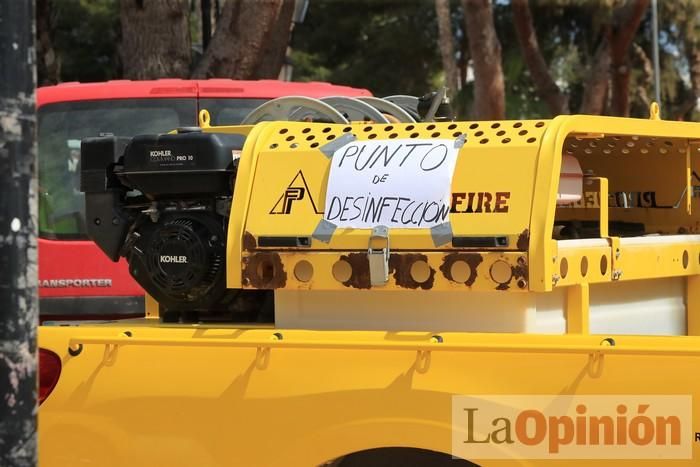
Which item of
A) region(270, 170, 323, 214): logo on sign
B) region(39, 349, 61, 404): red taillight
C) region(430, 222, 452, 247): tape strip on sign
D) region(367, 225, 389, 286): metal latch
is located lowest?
region(39, 349, 61, 404): red taillight

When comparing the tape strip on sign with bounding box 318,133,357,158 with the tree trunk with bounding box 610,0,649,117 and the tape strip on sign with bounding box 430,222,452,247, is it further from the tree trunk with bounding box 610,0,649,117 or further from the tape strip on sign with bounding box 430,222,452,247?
the tree trunk with bounding box 610,0,649,117

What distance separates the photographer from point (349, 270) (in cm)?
383

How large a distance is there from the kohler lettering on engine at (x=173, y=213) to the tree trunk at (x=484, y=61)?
12029 mm

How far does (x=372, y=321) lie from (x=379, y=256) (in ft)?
0.87

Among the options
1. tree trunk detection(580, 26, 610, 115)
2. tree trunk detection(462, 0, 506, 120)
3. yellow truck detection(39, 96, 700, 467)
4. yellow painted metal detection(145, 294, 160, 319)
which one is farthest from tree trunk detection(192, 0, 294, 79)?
tree trunk detection(580, 26, 610, 115)

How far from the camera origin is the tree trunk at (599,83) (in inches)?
829

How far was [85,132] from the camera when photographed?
8023 millimetres

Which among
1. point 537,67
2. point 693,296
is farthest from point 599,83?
point 693,296

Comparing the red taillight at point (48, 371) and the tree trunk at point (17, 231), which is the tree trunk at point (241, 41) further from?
the tree trunk at point (17, 231)

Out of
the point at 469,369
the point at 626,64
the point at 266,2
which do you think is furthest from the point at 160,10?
the point at 626,64

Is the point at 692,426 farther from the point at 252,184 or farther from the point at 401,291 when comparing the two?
the point at 252,184

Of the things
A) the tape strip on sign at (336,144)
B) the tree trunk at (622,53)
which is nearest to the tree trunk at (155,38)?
the tape strip on sign at (336,144)

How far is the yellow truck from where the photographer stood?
3.37m

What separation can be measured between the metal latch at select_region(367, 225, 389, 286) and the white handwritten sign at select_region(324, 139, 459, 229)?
0.12ft
